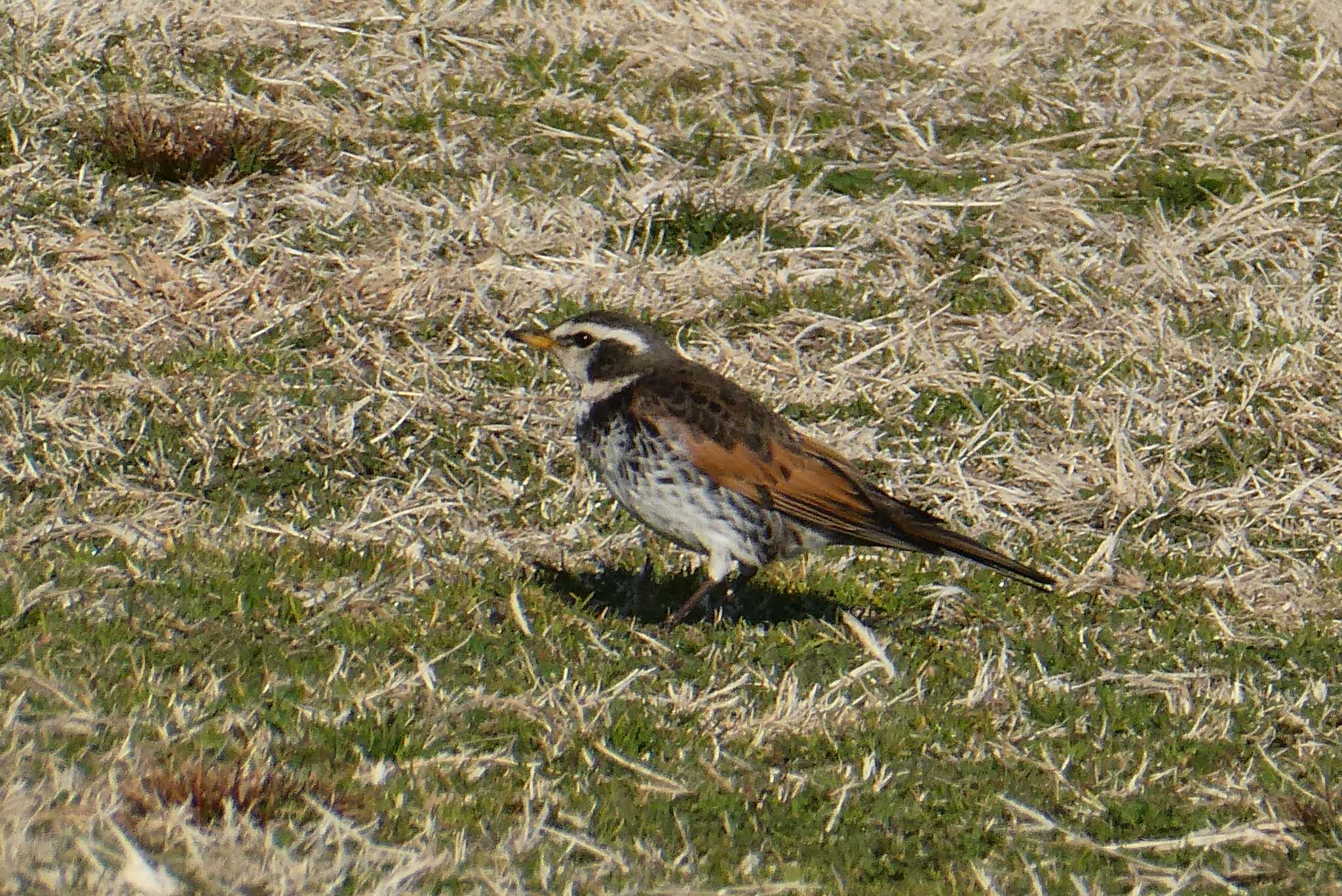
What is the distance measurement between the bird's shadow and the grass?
5 centimetres

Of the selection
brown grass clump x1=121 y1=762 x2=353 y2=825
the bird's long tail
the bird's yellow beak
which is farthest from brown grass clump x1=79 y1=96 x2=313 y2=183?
brown grass clump x1=121 y1=762 x2=353 y2=825

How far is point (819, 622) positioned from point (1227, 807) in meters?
2.18

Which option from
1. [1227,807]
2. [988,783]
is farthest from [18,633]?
[1227,807]

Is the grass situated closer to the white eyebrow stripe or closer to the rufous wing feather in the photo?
A: the rufous wing feather

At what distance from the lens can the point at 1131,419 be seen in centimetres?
1055

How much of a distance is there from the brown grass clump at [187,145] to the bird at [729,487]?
402 centimetres

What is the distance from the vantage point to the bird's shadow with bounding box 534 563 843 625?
27.9 feet

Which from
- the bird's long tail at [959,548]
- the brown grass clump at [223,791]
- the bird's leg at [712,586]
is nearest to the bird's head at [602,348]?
the bird's leg at [712,586]

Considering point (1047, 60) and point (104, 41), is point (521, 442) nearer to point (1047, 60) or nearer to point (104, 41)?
point (104, 41)

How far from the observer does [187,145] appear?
11656 mm

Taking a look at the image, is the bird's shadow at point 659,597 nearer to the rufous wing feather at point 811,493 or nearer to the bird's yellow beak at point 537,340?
the rufous wing feather at point 811,493

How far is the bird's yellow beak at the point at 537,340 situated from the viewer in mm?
8891

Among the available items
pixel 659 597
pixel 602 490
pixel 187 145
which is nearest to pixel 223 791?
pixel 659 597

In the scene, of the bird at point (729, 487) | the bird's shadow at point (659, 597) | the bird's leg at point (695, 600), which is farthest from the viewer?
the bird's shadow at point (659, 597)
